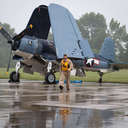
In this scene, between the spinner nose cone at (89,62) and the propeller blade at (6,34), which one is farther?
the spinner nose cone at (89,62)

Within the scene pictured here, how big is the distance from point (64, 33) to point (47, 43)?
2035mm

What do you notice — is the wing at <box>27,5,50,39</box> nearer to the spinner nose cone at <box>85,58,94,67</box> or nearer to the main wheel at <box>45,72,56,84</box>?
the main wheel at <box>45,72,56,84</box>

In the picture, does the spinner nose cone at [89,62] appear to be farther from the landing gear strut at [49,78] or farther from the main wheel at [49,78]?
the main wheel at [49,78]

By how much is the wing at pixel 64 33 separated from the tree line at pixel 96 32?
329 feet

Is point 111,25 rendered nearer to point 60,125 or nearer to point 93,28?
point 93,28

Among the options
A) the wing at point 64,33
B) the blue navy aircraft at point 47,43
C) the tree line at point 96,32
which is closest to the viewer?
the wing at point 64,33

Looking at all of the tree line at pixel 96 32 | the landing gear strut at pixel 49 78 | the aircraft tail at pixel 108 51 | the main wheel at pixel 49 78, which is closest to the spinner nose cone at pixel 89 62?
the aircraft tail at pixel 108 51

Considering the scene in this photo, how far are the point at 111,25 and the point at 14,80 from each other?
431 ft

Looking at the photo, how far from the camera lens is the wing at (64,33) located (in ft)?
78.7

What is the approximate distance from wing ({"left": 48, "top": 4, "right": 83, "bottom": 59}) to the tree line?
10016 cm

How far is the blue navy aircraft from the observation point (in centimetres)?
2427

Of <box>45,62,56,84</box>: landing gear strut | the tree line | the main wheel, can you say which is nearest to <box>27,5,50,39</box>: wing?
<box>45,62,56,84</box>: landing gear strut

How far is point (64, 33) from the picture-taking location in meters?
24.5

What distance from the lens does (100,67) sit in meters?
30.9
